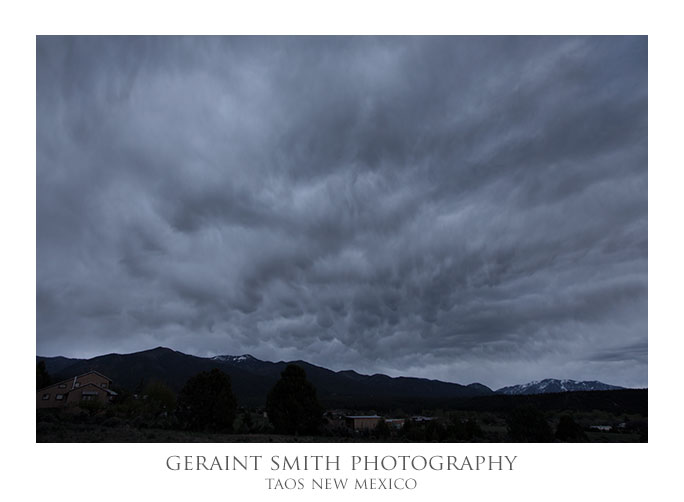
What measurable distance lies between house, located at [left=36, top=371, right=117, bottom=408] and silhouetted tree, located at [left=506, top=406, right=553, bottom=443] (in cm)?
3247

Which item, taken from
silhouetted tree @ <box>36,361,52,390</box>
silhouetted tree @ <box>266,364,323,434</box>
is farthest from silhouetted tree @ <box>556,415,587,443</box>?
silhouetted tree @ <box>36,361,52,390</box>

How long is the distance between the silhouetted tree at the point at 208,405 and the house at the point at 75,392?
18.3 meters

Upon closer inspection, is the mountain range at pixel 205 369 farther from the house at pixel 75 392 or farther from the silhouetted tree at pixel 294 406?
the silhouetted tree at pixel 294 406

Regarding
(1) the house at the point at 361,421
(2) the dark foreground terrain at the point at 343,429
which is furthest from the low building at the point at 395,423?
(2) the dark foreground terrain at the point at 343,429

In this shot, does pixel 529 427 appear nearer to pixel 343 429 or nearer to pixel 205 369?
pixel 343 429

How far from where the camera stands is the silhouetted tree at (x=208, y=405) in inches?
822

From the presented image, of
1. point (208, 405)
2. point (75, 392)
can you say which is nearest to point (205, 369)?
point (75, 392)

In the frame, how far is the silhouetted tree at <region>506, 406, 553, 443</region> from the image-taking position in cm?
1670

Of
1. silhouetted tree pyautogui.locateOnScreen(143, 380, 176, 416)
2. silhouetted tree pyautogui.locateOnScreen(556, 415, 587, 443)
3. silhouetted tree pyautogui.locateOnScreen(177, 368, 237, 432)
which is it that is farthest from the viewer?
silhouetted tree pyautogui.locateOnScreen(143, 380, 176, 416)

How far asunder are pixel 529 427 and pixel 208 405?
47.1 feet

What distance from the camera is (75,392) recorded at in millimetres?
39031

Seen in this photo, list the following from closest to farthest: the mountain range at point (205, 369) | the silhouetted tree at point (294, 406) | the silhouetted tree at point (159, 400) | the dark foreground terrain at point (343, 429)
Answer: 1. the dark foreground terrain at point (343, 429)
2. the silhouetted tree at point (294, 406)
3. the silhouetted tree at point (159, 400)
4. the mountain range at point (205, 369)

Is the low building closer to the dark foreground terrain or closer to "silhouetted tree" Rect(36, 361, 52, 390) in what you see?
the dark foreground terrain
